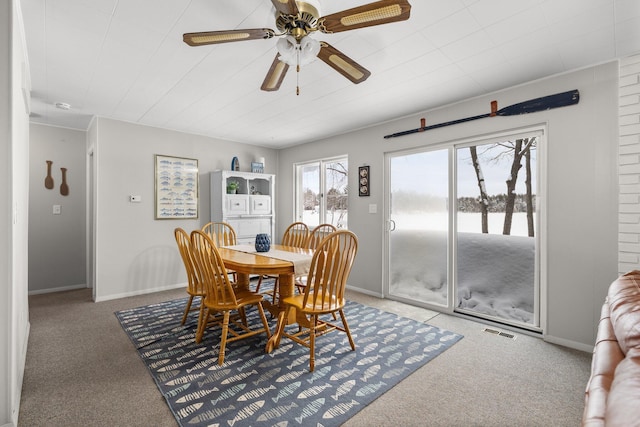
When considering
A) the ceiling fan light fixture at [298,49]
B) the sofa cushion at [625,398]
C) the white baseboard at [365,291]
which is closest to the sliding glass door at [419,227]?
the white baseboard at [365,291]

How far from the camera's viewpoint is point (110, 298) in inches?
156

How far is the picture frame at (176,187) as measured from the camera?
4.38 m

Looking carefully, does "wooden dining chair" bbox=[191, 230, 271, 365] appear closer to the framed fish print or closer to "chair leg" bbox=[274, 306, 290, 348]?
"chair leg" bbox=[274, 306, 290, 348]

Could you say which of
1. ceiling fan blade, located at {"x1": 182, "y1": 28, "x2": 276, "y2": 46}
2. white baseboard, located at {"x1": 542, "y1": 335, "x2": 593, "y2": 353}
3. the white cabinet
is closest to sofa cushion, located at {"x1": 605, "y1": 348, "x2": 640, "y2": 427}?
ceiling fan blade, located at {"x1": 182, "y1": 28, "x2": 276, "y2": 46}

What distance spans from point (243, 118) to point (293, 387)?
317cm

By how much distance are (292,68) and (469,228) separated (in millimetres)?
2481

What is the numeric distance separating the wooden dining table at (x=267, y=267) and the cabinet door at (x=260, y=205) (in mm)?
1696

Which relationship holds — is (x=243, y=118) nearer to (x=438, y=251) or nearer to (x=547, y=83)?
(x=438, y=251)

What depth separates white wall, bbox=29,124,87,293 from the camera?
164 inches

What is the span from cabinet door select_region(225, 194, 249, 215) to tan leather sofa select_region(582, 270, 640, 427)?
4302 millimetres

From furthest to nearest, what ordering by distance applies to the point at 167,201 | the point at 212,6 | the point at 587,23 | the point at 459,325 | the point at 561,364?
the point at 167,201, the point at 459,325, the point at 561,364, the point at 587,23, the point at 212,6

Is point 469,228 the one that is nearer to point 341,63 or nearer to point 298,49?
point 341,63

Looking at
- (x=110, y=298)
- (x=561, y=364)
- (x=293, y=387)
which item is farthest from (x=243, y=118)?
(x=561, y=364)

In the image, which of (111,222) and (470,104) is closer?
(470,104)
